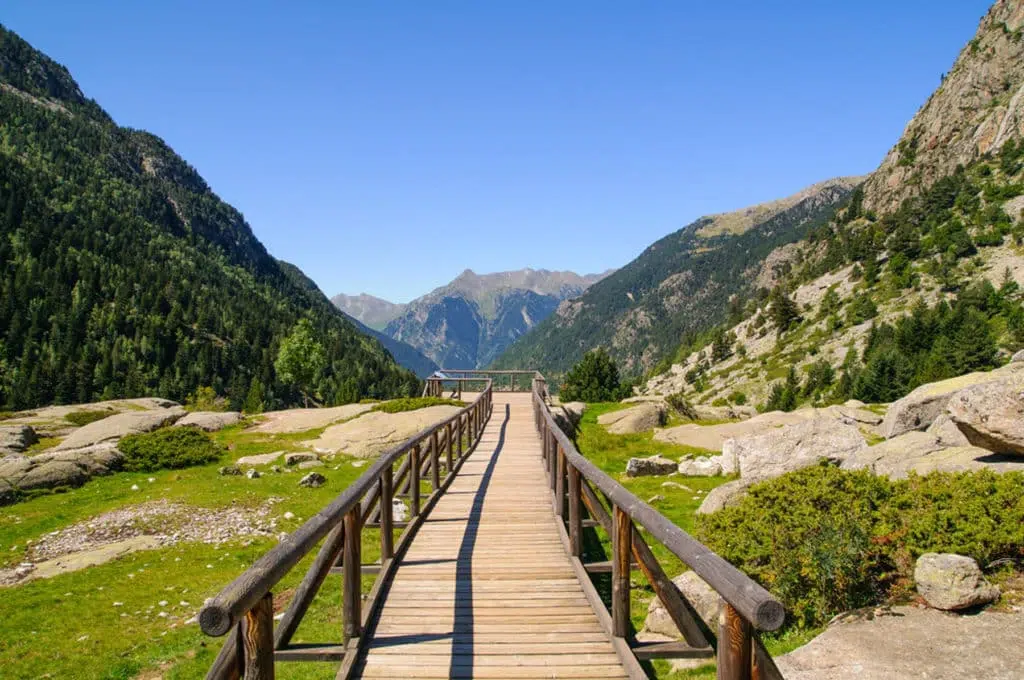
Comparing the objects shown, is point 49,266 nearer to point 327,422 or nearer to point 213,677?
point 327,422

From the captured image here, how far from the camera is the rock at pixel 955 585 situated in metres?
6.04

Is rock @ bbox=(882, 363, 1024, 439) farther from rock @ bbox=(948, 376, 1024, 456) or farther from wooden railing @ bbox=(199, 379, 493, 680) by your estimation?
wooden railing @ bbox=(199, 379, 493, 680)

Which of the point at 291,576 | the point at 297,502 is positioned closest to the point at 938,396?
the point at 291,576

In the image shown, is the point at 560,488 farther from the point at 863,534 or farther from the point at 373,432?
the point at 373,432

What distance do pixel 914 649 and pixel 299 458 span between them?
20689 mm

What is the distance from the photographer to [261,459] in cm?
2283

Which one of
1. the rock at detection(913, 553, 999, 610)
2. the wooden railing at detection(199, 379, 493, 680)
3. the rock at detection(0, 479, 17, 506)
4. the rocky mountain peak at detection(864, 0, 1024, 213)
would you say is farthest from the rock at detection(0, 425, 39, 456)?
the rocky mountain peak at detection(864, 0, 1024, 213)

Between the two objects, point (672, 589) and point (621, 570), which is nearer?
point (672, 589)

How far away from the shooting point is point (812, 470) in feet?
32.7

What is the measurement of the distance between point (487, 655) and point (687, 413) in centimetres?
2919

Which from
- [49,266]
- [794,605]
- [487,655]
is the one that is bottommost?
[794,605]

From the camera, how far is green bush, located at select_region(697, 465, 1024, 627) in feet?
22.7

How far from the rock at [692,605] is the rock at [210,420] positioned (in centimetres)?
2822

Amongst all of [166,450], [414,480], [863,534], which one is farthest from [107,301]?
[863,534]
